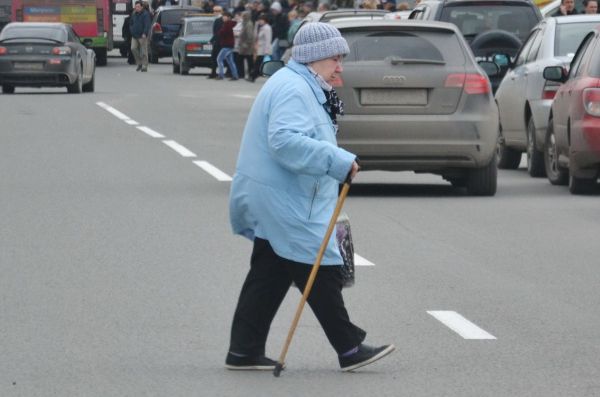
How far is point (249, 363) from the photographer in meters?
7.69

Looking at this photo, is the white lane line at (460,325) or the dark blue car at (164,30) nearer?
the white lane line at (460,325)

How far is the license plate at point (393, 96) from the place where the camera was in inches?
616

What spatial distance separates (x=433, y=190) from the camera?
56.1 feet

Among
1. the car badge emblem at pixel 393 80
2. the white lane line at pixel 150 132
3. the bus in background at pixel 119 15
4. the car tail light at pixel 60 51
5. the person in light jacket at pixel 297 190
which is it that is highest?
the person in light jacket at pixel 297 190

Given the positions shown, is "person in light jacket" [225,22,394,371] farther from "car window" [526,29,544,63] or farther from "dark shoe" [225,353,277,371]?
"car window" [526,29,544,63]

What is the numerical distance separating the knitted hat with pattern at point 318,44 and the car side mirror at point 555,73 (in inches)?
384

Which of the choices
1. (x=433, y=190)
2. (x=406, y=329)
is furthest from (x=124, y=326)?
(x=433, y=190)

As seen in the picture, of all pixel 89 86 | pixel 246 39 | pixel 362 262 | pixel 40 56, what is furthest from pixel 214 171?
pixel 246 39

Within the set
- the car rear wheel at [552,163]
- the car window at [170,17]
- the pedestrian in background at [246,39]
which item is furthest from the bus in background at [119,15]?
the car rear wheel at [552,163]

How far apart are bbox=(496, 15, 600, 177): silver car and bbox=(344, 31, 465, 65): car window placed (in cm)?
253

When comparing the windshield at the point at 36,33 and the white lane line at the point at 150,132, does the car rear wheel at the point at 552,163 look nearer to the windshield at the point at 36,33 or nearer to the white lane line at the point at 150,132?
the white lane line at the point at 150,132

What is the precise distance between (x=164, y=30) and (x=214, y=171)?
142 ft

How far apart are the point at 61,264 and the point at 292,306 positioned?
2.22 m

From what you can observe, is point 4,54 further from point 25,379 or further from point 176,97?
point 25,379
